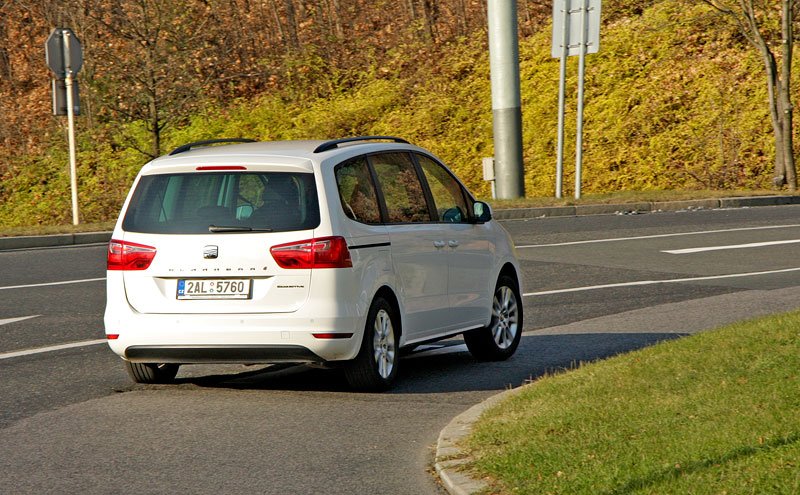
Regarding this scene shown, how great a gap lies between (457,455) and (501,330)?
4.03m

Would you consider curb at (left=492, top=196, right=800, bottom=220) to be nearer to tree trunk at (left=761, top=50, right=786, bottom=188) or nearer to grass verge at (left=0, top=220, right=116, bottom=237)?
tree trunk at (left=761, top=50, right=786, bottom=188)

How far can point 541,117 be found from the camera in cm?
3225

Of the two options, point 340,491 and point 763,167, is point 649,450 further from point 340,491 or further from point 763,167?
point 763,167

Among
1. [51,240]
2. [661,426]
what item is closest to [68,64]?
[51,240]

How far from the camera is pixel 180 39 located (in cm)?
2994

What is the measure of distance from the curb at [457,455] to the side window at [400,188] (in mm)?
1732

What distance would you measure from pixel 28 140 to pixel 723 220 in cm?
2090

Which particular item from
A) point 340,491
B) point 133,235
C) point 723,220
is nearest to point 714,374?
point 340,491

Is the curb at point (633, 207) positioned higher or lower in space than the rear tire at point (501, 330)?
higher

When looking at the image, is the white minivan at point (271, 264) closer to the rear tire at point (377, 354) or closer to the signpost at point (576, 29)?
the rear tire at point (377, 354)

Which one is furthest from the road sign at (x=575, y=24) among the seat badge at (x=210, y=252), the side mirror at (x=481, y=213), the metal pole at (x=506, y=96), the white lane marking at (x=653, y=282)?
the seat badge at (x=210, y=252)

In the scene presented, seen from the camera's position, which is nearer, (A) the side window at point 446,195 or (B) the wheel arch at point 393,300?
(B) the wheel arch at point 393,300

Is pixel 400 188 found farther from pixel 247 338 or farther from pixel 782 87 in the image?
pixel 782 87

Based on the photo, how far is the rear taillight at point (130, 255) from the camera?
28.1ft
